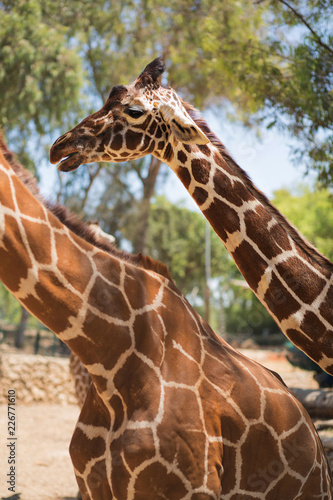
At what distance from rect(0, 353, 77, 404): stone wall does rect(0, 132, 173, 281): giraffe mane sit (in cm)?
843

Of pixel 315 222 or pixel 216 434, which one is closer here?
pixel 216 434

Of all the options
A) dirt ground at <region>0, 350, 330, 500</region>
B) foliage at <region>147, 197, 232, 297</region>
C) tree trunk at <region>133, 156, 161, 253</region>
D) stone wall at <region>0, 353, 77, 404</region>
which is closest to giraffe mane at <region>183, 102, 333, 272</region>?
dirt ground at <region>0, 350, 330, 500</region>

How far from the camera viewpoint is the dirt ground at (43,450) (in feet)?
18.7

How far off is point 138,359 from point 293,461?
112 cm

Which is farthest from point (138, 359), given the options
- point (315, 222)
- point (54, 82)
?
point (315, 222)

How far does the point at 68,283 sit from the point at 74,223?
43 centimetres

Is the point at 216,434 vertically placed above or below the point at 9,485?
above

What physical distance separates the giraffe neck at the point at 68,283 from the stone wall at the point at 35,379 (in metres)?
8.69

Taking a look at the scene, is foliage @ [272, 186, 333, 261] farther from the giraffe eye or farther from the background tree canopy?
the giraffe eye

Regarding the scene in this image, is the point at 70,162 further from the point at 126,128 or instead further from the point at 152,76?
the point at 152,76

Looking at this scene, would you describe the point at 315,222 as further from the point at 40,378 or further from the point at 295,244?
the point at 295,244

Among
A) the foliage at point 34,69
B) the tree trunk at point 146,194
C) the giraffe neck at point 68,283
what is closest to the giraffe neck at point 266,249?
the giraffe neck at point 68,283

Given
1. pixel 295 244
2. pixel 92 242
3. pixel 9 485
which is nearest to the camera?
pixel 92 242

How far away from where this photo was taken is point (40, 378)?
35.1 feet
